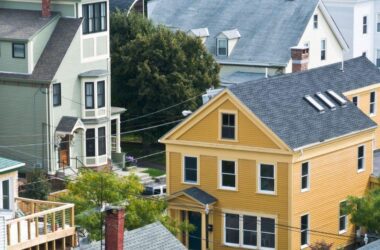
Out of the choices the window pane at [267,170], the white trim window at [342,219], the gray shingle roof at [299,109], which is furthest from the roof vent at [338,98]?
the window pane at [267,170]

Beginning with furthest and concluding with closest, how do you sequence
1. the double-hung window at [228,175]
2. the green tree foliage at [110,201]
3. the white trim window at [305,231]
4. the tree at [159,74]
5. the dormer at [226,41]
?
1. the dormer at [226,41]
2. the tree at [159,74]
3. the double-hung window at [228,175]
4. the white trim window at [305,231]
5. the green tree foliage at [110,201]

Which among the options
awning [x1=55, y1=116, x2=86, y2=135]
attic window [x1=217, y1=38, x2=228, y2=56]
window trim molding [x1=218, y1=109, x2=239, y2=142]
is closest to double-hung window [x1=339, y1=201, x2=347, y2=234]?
window trim molding [x1=218, y1=109, x2=239, y2=142]

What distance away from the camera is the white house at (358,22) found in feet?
349

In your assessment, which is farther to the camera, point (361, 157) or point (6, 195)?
point (361, 157)

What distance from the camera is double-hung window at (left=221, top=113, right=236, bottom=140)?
217 feet

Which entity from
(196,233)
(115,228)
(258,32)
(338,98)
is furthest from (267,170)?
(258,32)

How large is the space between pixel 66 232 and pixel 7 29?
31.7 meters

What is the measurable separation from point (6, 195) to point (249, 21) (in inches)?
1981

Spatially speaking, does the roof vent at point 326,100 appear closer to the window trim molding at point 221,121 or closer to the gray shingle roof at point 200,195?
the window trim molding at point 221,121

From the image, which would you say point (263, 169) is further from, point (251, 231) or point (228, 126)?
point (251, 231)

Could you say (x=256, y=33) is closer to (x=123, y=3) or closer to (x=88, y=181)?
(x=123, y=3)

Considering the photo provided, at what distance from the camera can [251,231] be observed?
217 ft

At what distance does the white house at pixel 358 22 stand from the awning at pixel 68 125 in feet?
98.0

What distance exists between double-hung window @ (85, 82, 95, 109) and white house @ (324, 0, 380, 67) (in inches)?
1111
